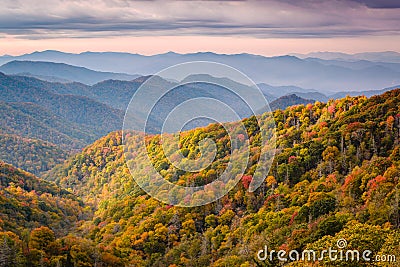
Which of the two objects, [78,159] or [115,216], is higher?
[115,216]

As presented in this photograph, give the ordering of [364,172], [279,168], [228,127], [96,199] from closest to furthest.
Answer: [364,172] → [279,168] → [228,127] → [96,199]

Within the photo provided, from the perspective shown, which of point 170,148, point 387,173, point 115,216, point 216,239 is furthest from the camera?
point 170,148

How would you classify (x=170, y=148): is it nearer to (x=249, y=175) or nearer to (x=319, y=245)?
(x=249, y=175)

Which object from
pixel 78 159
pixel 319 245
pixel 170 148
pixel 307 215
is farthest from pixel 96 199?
pixel 319 245

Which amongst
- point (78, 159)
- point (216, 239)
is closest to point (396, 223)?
point (216, 239)

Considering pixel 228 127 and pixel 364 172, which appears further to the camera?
pixel 228 127

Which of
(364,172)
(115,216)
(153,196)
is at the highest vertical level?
(364,172)
